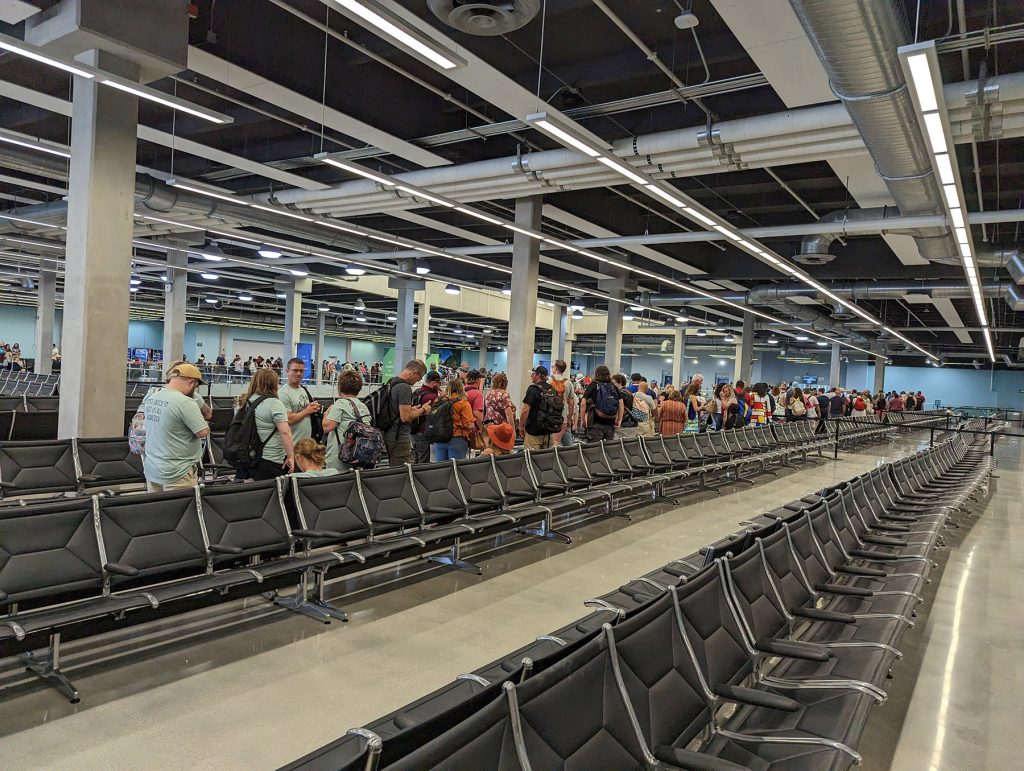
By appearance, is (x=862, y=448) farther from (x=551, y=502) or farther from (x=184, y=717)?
(x=184, y=717)

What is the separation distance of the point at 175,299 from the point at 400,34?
15.1 meters

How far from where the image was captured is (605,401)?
26.6 ft

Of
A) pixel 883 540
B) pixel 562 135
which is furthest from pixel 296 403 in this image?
pixel 883 540

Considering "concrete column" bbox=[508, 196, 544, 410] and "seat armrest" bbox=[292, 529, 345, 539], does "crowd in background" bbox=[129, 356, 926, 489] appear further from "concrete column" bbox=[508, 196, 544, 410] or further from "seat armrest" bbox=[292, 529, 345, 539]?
"concrete column" bbox=[508, 196, 544, 410]

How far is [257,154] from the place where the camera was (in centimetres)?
992

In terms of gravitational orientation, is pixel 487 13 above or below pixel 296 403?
above

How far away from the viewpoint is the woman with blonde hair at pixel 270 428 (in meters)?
4.56

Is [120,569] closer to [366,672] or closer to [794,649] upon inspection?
[366,672]

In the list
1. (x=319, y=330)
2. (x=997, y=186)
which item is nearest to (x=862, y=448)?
(x=997, y=186)

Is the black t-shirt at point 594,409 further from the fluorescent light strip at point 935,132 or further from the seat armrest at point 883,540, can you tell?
the fluorescent light strip at point 935,132

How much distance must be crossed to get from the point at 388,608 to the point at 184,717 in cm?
148

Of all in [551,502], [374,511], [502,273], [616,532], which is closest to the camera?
[374,511]

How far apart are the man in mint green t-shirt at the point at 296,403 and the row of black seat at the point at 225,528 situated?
0.77m

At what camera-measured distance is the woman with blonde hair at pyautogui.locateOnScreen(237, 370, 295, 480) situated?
15.0 ft
